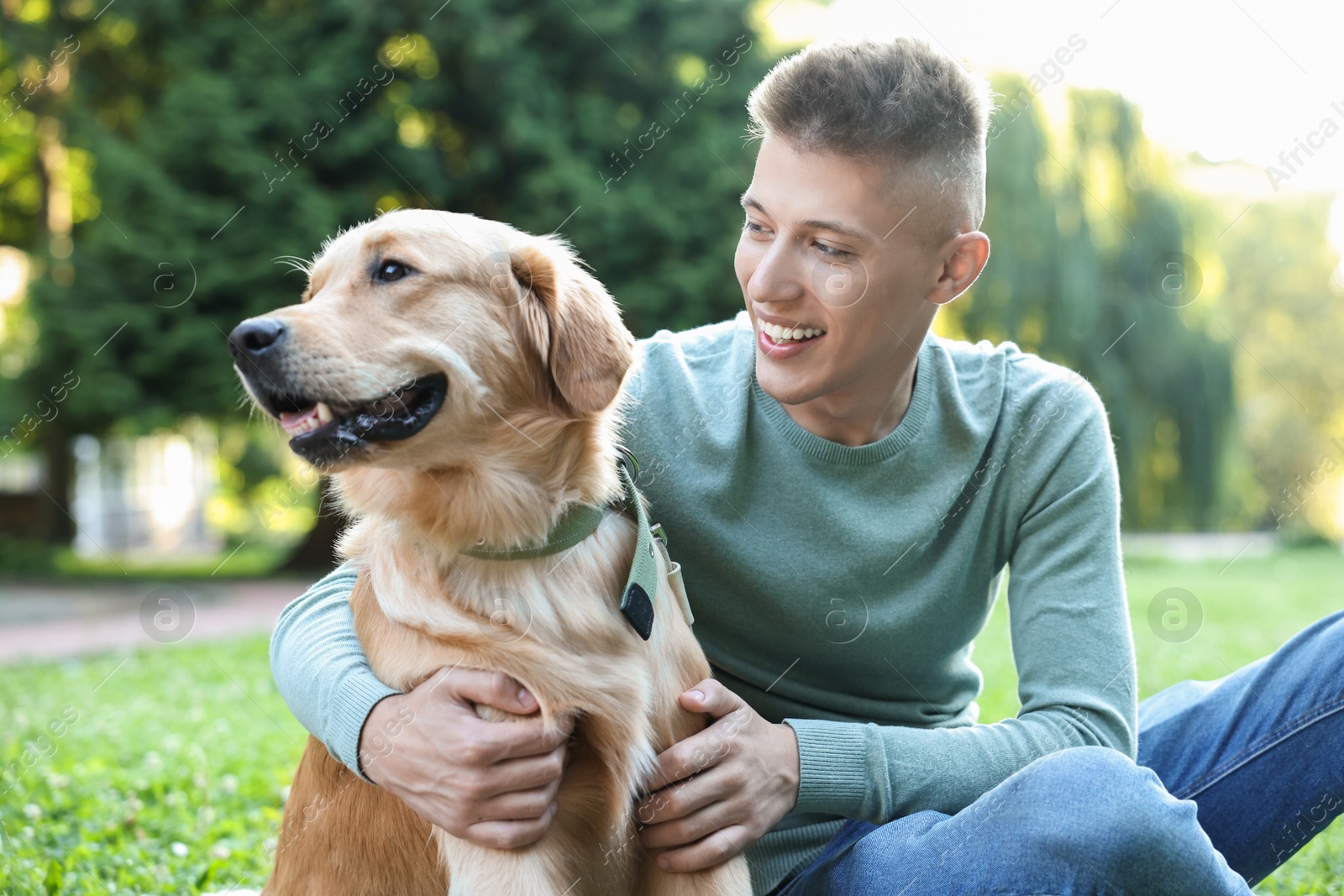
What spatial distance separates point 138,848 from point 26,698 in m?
3.43

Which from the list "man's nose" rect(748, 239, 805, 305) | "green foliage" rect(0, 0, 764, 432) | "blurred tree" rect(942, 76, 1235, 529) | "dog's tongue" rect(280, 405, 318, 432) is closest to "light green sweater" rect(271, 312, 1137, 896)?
"man's nose" rect(748, 239, 805, 305)

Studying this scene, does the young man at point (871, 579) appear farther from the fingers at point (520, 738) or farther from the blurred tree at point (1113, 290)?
the blurred tree at point (1113, 290)

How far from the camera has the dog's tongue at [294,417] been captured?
6.42 feet

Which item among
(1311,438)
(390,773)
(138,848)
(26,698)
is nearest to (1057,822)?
(390,773)

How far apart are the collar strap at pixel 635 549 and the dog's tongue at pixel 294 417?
0.40 m

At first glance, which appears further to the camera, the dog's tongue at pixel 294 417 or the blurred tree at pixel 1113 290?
the blurred tree at pixel 1113 290

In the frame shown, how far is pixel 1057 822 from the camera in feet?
5.69

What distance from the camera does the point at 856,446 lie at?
241cm

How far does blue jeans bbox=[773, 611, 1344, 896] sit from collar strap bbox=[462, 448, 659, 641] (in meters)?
0.64

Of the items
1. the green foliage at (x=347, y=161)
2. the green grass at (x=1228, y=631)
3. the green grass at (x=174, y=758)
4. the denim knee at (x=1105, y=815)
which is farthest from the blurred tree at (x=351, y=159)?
the denim knee at (x=1105, y=815)

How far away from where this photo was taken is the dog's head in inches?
76.2

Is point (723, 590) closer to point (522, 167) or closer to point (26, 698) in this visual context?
point (26, 698)

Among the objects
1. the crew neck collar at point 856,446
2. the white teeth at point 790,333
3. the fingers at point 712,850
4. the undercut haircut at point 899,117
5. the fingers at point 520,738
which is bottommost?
the fingers at point 712,850

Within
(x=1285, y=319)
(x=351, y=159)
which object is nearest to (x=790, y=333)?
(x=351, y=159)
